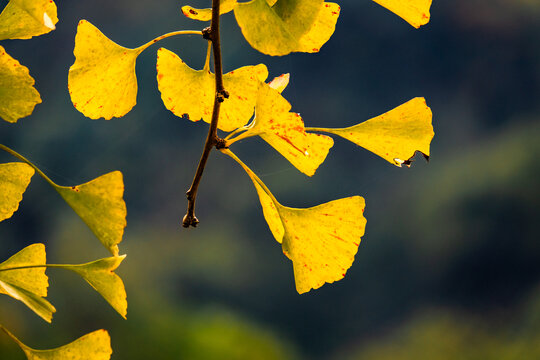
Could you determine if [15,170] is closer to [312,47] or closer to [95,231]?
[95,231]

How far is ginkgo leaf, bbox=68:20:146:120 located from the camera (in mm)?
335

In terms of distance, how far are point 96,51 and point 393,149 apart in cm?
20

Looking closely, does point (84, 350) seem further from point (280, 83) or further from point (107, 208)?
point (280, 83)

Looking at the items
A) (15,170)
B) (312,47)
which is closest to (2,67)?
(15,170)

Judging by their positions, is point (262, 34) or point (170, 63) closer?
point (262, 34)

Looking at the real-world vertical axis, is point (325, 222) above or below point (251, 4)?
below

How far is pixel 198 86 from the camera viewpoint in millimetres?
366

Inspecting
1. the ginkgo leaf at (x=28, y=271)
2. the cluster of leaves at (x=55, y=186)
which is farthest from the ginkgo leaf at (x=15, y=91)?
the ginkgo leaf at (x=28, y=271)

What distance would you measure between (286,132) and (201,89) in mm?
A: 98

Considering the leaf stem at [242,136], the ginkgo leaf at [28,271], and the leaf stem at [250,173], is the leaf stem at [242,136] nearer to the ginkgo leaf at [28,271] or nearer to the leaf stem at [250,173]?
the leaf stem at [250,173]

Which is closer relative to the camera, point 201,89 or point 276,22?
point 276,22

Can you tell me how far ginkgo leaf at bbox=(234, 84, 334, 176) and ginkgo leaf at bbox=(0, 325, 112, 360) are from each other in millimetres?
151

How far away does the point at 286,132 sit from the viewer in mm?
294

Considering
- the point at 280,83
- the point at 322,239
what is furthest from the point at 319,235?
the point at 280,83
